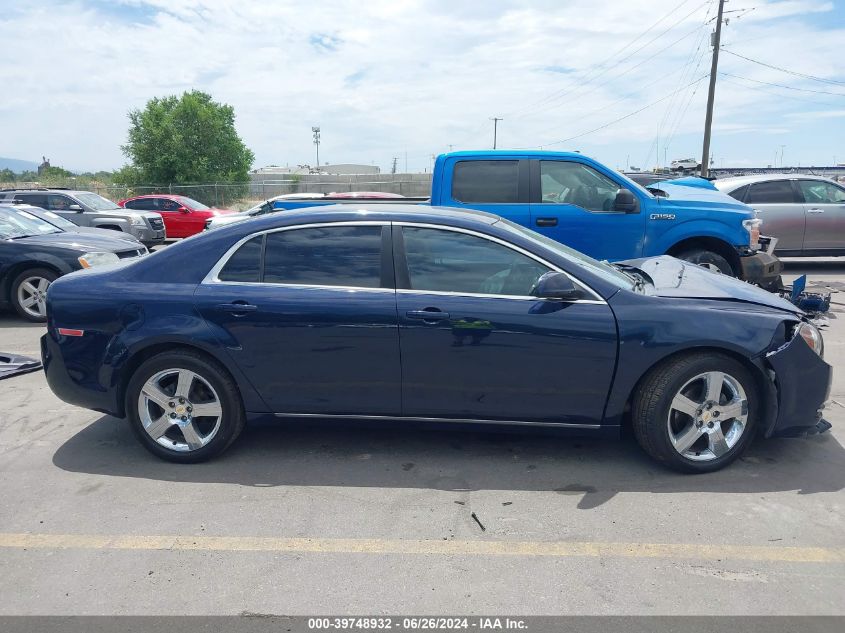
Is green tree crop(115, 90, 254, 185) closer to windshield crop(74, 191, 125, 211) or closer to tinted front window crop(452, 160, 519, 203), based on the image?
windshield crop(74, 191, 125, 211)

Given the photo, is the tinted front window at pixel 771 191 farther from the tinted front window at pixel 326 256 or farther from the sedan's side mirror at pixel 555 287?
the tinted front window at pixel 326 256

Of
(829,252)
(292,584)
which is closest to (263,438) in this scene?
(292,584)

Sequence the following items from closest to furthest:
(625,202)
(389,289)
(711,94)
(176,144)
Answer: (389,289) < (625,202) < (711,94) < (176,144)

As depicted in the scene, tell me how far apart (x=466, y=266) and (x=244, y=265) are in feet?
4.53

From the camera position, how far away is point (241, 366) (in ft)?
13.6

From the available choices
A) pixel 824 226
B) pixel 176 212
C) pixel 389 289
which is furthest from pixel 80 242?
pixel 176 212

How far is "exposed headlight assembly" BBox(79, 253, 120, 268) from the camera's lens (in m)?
8.57

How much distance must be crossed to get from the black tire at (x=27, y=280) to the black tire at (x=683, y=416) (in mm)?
7674

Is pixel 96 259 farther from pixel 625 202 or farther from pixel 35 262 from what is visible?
pixel 625 202

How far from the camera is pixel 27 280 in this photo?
342 inches

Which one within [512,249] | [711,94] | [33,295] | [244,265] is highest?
[711,94]

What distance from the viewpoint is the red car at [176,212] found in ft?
72.4

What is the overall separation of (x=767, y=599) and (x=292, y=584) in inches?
81.7

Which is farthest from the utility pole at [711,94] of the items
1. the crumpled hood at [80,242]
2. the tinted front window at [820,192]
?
the crumpled hood at [80,242]
